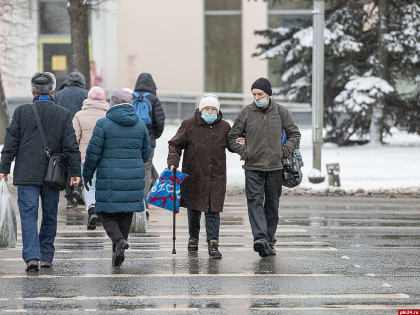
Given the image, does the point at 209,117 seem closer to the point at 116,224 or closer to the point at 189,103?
the point at 116,224

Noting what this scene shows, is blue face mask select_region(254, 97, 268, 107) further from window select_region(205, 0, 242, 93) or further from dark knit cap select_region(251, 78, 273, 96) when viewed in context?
window select_region(205, 0, 242, 93)

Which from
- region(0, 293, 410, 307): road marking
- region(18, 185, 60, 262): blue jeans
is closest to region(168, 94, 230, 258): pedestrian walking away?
region(18, 185, 60, 262): blue jeans

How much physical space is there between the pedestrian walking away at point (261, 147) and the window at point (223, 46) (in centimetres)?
2345

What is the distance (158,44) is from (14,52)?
4511mm

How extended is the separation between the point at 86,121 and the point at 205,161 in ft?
10.5

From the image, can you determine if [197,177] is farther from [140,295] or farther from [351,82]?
[351,82]

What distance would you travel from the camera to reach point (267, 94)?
11.7m

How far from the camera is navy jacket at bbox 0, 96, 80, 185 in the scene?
10602 millimetres

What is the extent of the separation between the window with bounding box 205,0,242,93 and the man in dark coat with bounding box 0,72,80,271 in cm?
2454

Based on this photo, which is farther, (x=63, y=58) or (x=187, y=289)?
(x=63, y=58)

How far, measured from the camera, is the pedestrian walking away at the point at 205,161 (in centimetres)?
1166

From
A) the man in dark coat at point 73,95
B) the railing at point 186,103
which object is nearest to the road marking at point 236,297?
the man in dark coat at point 73,95

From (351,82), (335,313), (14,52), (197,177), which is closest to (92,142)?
(197,177)

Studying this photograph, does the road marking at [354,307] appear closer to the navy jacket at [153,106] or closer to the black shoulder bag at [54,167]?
the black shoulder bag at [54,167]
